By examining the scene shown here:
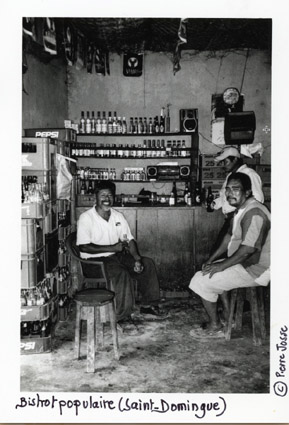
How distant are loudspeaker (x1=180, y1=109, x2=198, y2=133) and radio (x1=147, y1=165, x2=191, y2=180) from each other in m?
0.59

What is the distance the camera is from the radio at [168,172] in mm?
7016

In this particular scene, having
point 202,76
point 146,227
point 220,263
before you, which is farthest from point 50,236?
point 202,76

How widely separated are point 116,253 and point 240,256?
4.73ft

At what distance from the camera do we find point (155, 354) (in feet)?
13.0

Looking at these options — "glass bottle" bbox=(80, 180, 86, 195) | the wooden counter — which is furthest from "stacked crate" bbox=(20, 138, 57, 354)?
"glass bottle" bbox=(80, 180, 86, 195)

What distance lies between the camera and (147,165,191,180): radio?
7016 mm

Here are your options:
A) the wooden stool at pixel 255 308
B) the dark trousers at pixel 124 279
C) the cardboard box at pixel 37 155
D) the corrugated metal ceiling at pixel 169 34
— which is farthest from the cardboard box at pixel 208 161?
the cardboard box at pixel 37 155

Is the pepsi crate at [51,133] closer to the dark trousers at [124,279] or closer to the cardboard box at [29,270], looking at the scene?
the dark trousers at [124,279]

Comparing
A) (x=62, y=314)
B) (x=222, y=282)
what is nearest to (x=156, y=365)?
(x=222, y=282)

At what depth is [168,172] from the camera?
7012 mm

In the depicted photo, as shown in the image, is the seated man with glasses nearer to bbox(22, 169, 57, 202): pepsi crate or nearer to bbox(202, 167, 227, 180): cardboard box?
bbox(22, 169, 57, 202): pepsi crate

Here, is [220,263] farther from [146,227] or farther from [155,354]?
[146,227]

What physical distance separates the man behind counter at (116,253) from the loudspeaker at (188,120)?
8.91 ft
